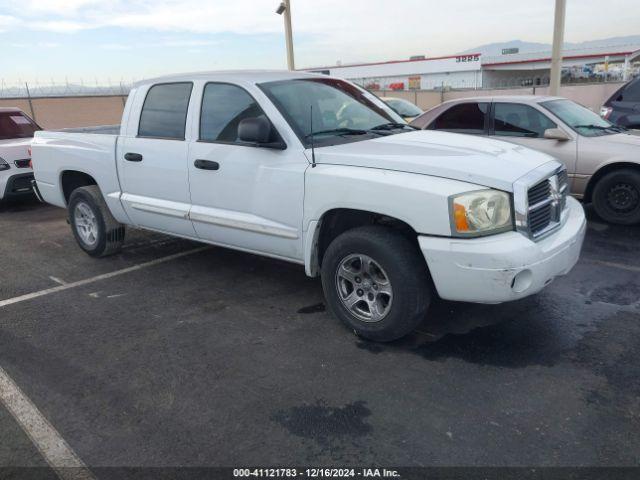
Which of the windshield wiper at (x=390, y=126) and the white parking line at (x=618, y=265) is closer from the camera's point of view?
the windshield wiper at (x=390, y=126)

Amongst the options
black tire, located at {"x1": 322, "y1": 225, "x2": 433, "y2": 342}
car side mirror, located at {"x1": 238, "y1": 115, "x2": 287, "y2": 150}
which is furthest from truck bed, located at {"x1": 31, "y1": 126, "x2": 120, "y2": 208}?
black tire, located at {"x1": 322, "y1": 225, "x2": 433, "y2": 342}

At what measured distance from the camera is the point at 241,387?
10.9 feet

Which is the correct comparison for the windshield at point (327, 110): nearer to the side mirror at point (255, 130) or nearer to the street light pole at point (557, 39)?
the side mirror at point (255, 130)

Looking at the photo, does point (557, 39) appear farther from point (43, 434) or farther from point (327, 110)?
point (43, 434)

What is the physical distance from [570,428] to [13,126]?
393 inches

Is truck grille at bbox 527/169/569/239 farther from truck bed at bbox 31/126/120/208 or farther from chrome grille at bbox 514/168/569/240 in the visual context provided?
truck bed at bbox 31/126/120/208

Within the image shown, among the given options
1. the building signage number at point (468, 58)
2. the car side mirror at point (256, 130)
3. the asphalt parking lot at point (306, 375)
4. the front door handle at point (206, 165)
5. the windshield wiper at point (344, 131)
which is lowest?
the asphalt parking lot at point (306, 375)

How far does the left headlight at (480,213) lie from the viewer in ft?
10.7

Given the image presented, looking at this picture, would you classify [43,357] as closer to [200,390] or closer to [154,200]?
[200,390]

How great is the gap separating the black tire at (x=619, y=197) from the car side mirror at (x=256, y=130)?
14.9 feet

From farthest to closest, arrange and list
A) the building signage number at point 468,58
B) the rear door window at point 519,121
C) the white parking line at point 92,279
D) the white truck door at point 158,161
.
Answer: the building signage number at point 468,58, the rear door window at point 519,121, the white parking line at point 92,279, the white truck door at point 158,161

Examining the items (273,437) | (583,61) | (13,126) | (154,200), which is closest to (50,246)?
(154,200)

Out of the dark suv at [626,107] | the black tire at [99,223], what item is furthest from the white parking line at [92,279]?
the dark suv at [626,107]

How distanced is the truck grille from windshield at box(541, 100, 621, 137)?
3.20 meters
